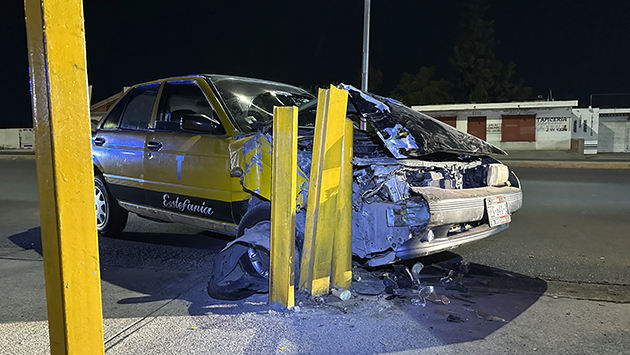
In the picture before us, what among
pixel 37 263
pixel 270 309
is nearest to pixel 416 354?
pixel 270 309

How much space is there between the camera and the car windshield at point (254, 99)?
13.0 feet

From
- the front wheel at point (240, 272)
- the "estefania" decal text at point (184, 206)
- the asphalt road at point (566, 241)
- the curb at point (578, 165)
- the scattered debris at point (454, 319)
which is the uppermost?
the "estefania" decal text at point (184, 206)

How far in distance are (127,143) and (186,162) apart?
1069mm

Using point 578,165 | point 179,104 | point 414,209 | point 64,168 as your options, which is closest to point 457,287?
point 414,209

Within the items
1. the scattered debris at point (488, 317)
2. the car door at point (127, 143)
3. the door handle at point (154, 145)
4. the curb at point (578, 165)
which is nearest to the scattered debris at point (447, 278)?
the scattered debris at point (488, 317)

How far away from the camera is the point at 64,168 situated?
5.24ft

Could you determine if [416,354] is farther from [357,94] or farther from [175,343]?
[357,94]

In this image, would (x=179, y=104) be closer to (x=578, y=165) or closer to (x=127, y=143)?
(x=127, y=143)

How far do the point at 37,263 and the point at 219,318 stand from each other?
2.47 metres

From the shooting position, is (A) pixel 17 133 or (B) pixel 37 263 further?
(A) pixel 17 133

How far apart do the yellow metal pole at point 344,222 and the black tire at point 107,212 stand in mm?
3000

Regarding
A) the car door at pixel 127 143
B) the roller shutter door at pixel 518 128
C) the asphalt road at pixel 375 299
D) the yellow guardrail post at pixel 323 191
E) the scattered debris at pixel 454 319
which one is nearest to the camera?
the asphalt road at pixel 375 299

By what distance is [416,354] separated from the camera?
2.59 m

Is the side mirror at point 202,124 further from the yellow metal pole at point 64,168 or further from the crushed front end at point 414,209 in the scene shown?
the yellow metal pole at point 64,168
